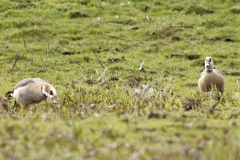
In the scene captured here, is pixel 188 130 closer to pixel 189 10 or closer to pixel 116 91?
pixel 116 91

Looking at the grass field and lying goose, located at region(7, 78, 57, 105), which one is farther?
lying goose, located at region(7, 78, 57, 105)

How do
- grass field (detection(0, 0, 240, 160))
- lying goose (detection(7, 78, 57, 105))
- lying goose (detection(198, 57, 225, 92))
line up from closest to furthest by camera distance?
grass field (detection(0, 0, 240, 160)) → lying goose (detection(7, 78, 57, 105)) → lying goose (detection(198, 57, 225, 92))

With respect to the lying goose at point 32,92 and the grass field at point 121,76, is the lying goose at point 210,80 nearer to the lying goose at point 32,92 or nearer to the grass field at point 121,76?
the grass field at point 121,76

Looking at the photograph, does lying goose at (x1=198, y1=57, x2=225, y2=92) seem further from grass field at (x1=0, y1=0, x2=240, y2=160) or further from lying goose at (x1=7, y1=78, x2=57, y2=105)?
lying goose at (x1=7, y1=78, x2=57, y2=105)

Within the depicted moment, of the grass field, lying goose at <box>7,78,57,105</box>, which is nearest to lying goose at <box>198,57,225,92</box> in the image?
the grass field

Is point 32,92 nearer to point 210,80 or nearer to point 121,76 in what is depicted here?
point 210,80

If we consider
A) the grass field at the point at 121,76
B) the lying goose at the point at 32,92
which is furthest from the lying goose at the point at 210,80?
the lying goose at the point at 32,92

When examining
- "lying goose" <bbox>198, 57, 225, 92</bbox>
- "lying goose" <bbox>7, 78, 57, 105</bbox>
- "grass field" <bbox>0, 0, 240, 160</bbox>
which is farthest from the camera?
"lying goose" <bbox>198, 57, 225, 92</bbox>

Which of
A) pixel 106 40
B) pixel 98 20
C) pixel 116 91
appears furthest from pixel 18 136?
pixel 98 20

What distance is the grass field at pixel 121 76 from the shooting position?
17.4 ft

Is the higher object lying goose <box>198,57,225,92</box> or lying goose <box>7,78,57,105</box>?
lying goose <box>7,78,57,105</box>

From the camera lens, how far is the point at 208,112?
7.11m

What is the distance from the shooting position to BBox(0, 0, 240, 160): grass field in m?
5.30

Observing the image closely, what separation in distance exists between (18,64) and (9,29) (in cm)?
278
